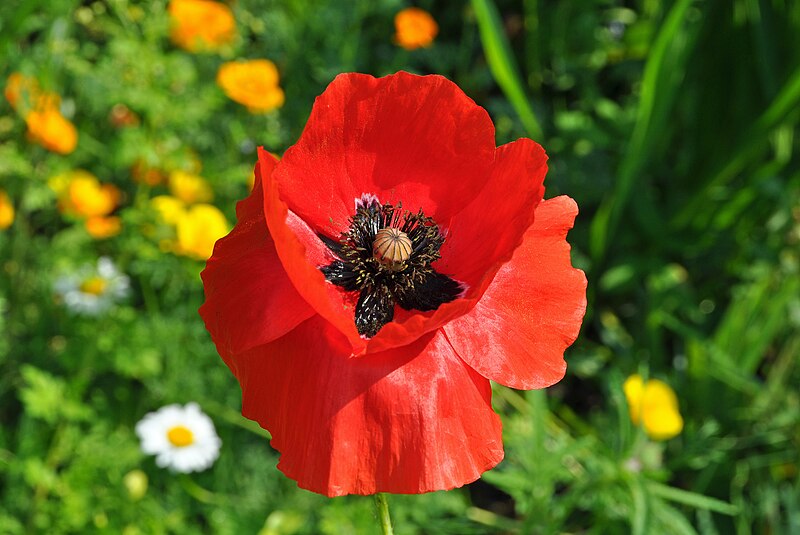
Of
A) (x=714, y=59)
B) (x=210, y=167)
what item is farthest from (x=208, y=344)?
(x=714, y=59)

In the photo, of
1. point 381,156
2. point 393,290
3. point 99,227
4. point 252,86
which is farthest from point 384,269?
point 99,227

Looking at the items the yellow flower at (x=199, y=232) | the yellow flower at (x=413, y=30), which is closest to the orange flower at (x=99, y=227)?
the yellow flower at (x=199, y=232)

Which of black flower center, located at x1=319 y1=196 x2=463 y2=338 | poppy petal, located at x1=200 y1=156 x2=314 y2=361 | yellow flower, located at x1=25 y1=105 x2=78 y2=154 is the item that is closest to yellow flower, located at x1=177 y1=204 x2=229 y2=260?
yellow flower, located at x1=25 y1=105 x2=78 y2=154

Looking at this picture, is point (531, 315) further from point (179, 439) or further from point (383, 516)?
point (179, 439)

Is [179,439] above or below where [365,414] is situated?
below

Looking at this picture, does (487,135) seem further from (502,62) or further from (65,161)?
(65,161)

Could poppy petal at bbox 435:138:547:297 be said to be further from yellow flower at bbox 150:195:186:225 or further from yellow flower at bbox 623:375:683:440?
yellow flower at bbox 150:195:186:225
